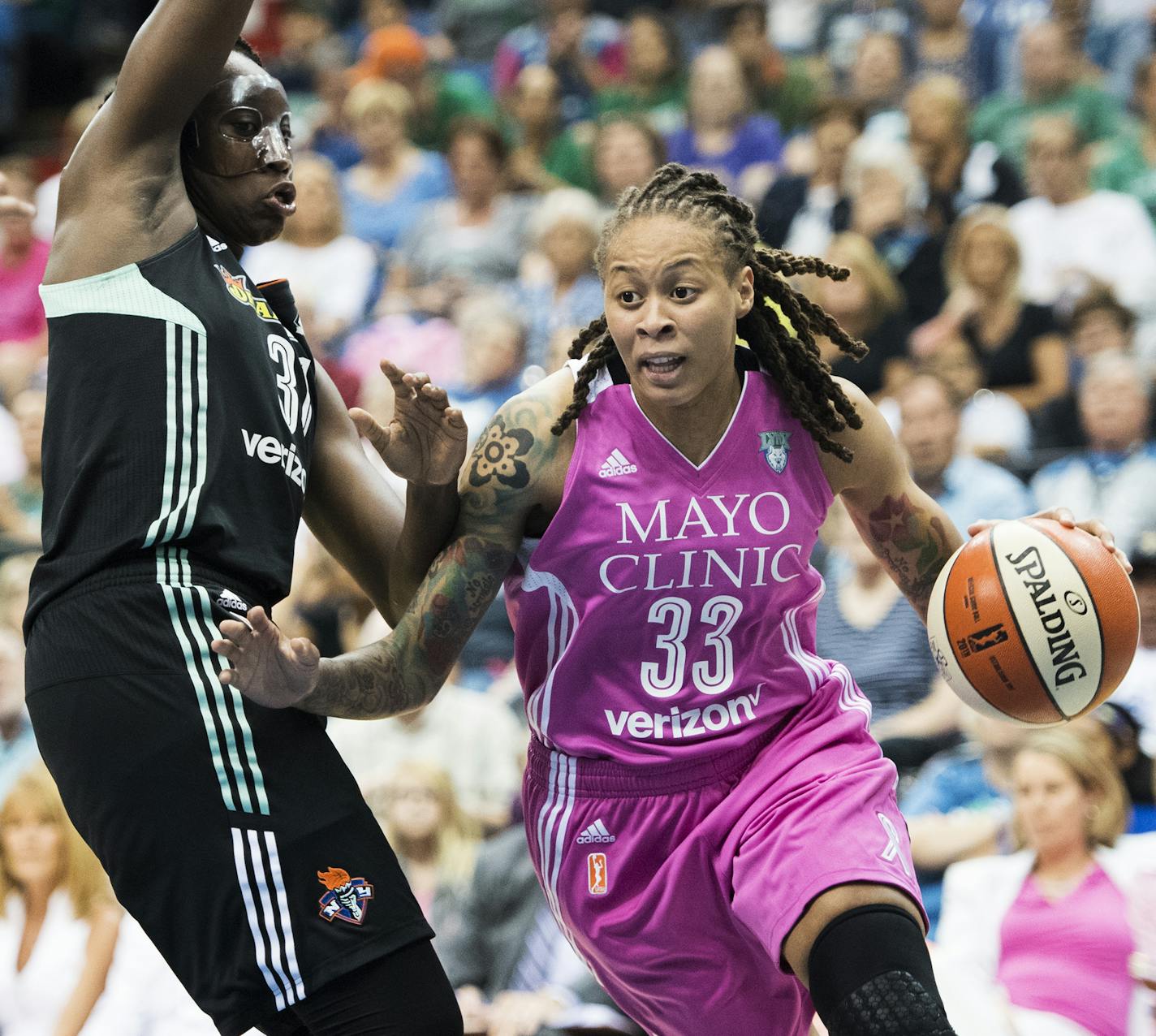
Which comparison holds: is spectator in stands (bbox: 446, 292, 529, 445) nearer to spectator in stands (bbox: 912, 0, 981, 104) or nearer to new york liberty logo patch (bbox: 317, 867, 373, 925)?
spectator in stands (bbox: 912, 0, 981, 104)

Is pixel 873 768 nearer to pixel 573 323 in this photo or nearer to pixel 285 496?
pixel 285 496

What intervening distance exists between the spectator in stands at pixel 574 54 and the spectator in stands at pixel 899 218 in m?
2.76

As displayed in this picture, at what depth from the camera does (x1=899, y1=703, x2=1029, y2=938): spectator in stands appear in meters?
5.32

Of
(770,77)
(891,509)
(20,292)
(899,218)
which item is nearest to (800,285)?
(899,218)

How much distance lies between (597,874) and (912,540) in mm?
1050

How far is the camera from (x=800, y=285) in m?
7.42

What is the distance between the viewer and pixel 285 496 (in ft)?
10.2

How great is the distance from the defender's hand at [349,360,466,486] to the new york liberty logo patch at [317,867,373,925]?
0.83 metres

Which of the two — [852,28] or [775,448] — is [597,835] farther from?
[852,28]

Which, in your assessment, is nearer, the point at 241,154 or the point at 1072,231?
the point at 241,154

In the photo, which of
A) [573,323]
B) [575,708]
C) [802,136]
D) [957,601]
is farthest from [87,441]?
[802,136]

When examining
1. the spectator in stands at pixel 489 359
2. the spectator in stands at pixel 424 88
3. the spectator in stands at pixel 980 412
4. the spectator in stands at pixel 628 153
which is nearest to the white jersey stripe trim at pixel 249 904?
the spectator in stands at pixel 980 412

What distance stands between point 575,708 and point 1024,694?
3.10 ft

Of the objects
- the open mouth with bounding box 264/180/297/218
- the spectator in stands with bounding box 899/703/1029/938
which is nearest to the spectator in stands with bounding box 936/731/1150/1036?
the spectator in stands with bounding box 899/703/1029/938
